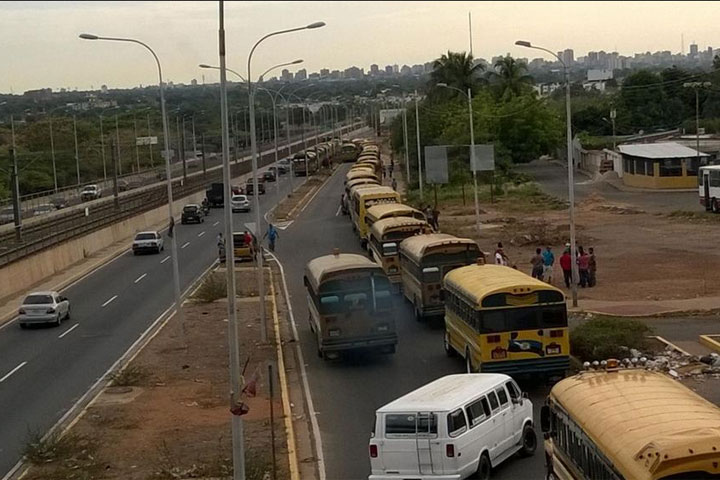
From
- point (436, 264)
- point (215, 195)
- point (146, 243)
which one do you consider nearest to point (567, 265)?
point (436, 264)

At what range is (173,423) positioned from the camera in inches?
845

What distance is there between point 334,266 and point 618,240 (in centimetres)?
2637

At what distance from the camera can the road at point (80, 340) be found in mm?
23562

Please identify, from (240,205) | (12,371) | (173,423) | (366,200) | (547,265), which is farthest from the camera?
(240,205)

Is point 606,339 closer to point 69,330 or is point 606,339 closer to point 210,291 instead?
point 69,330

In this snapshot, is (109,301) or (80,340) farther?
(109,301)

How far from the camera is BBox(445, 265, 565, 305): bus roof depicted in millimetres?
21047

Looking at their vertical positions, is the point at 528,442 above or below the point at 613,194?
above

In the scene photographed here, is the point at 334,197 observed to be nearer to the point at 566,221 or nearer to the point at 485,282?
the point at 566,221

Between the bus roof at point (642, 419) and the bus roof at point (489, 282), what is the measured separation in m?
7.78

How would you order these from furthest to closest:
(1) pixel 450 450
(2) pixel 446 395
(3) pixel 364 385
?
(3) pixel 364 385
(2) pixel 446 395
(1) pixel 450 450

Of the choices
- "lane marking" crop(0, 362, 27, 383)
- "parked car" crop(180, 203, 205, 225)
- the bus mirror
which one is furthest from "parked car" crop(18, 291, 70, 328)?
"parked car" crop(180, 203, 205, 225)

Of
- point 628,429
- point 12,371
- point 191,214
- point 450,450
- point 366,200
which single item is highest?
point 628,429

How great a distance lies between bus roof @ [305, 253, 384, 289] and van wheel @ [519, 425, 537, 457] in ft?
27.7
